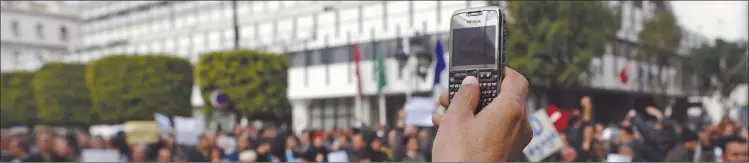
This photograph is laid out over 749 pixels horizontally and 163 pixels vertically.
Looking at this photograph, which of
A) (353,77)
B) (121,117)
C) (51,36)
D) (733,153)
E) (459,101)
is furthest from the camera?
(121,117)

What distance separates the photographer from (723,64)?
14477 mm

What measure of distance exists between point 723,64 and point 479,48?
1375 centimetres

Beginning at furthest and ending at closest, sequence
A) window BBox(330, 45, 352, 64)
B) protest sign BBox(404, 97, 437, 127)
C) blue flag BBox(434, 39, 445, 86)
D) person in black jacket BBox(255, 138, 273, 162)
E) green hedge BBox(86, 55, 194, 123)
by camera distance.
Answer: green hedge BBox(86, 55, 194, 123), window BBox(330, 45, 352, 64), blue flag BBox(434, 39, 445, 86), protest sign BBox(404, 97, 437, 127), person in black jacket BBox(255, 138, 273, 162)

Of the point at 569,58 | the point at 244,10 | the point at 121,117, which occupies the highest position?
the point at 244,10

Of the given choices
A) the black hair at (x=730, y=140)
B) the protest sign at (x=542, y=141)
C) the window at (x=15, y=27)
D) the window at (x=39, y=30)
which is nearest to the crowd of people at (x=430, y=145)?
the black hair at (x=730, y=140)

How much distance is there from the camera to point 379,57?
16.7 m

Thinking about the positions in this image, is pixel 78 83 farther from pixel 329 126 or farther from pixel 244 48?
pixel 329 126

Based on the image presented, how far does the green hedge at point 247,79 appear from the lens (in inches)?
931

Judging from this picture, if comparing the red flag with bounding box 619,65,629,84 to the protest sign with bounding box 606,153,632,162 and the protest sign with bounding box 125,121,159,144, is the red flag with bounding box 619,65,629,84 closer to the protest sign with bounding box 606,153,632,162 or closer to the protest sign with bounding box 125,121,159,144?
the protest sign with bounding box 125,121,159,144

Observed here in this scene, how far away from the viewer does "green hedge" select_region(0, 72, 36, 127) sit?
15.6 metres

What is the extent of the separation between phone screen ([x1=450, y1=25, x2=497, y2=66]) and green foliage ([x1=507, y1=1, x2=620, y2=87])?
1290 cm

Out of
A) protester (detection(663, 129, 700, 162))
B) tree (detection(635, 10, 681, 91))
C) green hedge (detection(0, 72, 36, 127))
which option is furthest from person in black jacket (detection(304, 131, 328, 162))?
green hedge (detection(0, 72, 36, 127))

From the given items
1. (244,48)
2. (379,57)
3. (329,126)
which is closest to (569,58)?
(379,57)

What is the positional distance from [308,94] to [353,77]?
5.29ft
